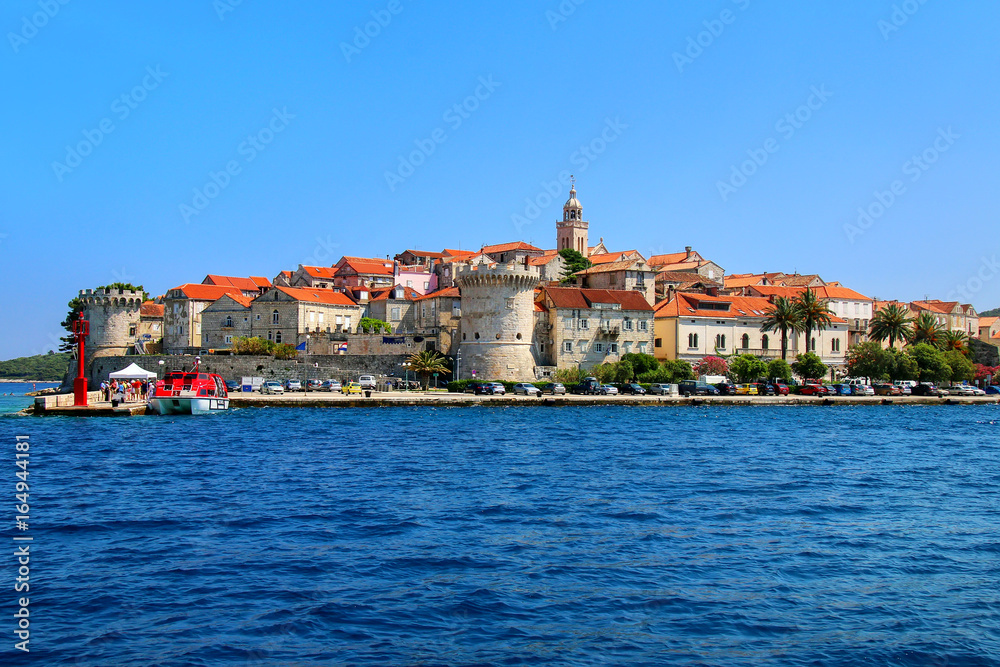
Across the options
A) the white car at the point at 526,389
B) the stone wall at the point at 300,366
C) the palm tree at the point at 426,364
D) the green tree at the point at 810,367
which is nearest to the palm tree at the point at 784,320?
the green tree at the point at 810,367

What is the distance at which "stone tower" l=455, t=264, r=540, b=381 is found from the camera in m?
66.2

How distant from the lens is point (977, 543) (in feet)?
58.1

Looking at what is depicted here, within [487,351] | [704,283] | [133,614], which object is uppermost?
[704,283]

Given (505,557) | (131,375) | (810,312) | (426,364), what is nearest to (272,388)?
(131,375)

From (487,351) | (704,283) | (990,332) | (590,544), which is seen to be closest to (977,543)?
(590,544)

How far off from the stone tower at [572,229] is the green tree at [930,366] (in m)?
48.7

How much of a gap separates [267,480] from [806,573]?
14.9m

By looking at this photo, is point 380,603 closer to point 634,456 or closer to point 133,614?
point 133,614

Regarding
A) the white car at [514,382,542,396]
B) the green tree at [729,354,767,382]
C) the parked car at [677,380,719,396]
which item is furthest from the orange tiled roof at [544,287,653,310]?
the white car at [514,382,542,396]

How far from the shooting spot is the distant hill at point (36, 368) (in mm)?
155000

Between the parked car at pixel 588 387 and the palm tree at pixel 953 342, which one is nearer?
the parked car at pixel 588 387

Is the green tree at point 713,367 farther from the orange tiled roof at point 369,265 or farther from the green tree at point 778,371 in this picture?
the orange tiled roof at point 369,265

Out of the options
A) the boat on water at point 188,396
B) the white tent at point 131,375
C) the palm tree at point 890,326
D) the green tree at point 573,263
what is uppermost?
the green tree at point 573,263

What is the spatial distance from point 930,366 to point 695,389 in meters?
23.0
